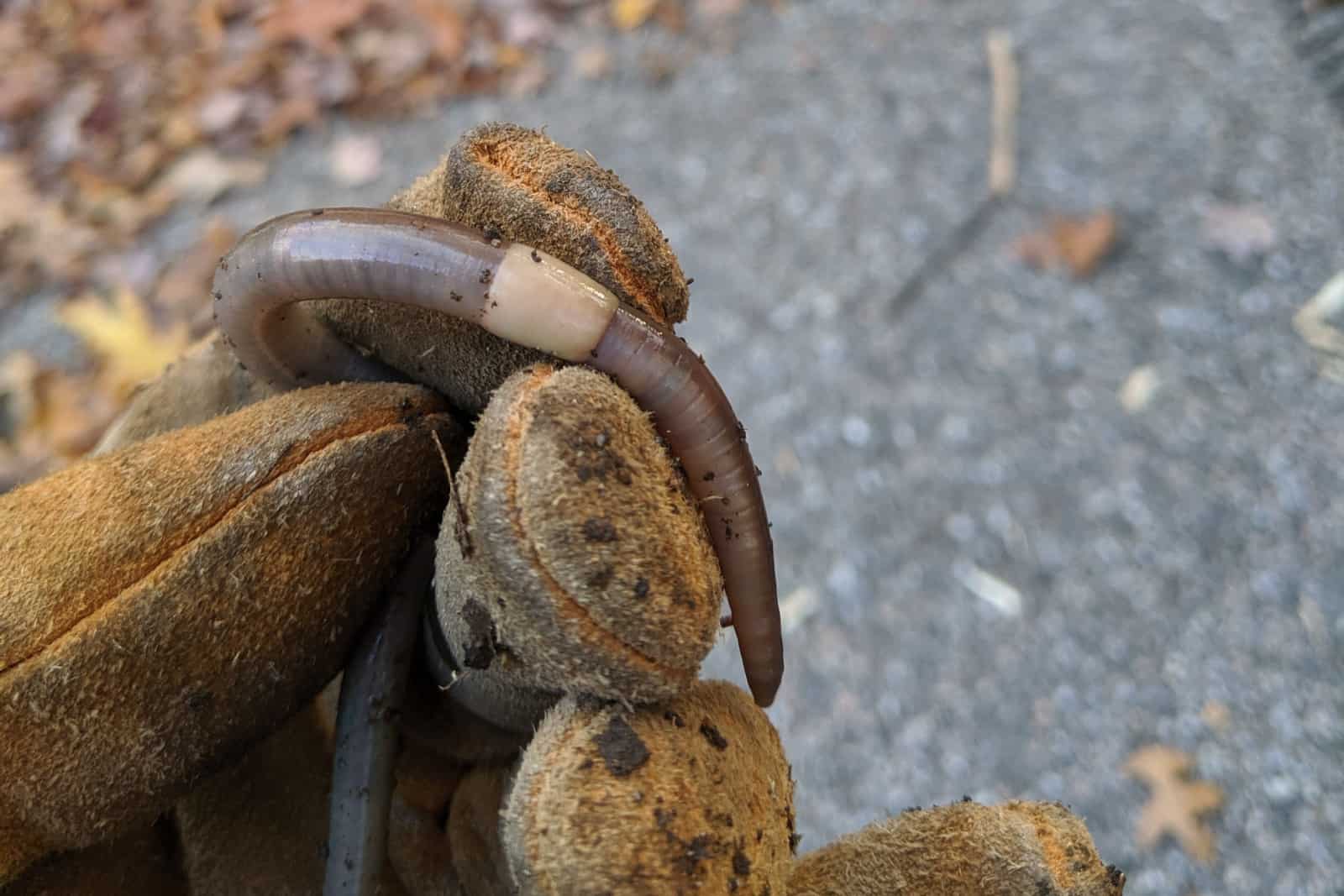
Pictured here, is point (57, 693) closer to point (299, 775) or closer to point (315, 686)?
point (315, 686)

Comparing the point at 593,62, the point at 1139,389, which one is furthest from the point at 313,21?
the point at 1139,389

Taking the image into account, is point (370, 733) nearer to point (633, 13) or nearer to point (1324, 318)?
point (1324, 318)

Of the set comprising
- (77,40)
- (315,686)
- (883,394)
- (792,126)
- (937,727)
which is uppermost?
(315,686)

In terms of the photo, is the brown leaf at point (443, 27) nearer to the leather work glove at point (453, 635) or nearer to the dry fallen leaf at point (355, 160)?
the dry fallen leaf at point (355, 160)

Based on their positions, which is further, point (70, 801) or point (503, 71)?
point (503, 71)

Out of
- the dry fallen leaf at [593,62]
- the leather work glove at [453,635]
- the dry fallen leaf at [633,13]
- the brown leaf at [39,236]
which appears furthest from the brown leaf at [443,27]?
the leather work glove at [453,635]

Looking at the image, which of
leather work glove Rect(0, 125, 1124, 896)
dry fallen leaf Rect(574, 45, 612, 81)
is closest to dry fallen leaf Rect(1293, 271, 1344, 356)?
leather work glove Rect(0, 125, 1124, 896)

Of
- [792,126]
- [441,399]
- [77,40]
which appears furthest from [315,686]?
[77,40]
